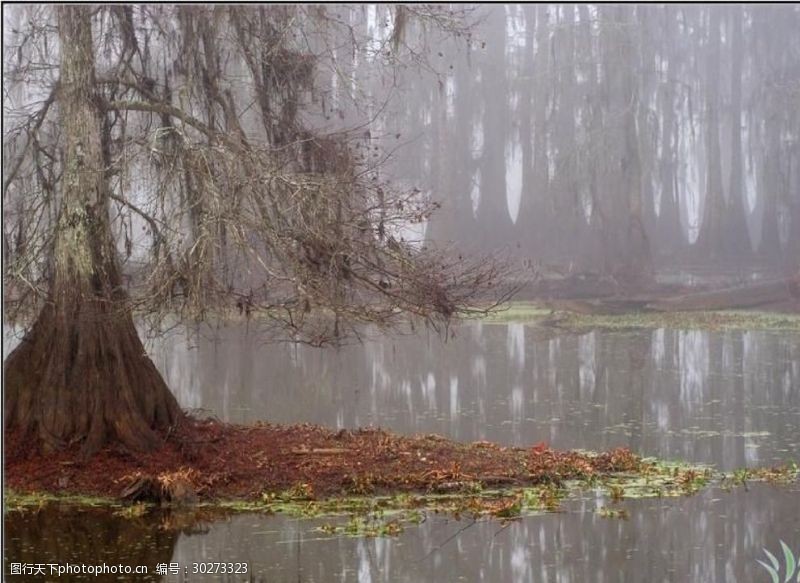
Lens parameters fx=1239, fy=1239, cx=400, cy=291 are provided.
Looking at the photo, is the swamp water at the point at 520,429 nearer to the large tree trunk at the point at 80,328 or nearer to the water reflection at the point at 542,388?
the water reflection at the point at 542,388

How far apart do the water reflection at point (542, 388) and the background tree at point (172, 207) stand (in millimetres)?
1080

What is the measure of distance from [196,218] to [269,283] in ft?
2.75

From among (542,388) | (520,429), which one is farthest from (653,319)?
(520,429)

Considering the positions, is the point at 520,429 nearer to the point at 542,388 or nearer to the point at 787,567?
the point at 542,388

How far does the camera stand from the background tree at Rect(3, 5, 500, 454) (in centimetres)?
1043

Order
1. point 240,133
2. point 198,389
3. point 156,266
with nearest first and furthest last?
point 156,266
point 240,133
point 198,389

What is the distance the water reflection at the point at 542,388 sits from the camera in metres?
14.5

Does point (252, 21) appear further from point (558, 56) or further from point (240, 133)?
point (558, 56)

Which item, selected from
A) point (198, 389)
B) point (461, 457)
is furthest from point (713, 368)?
point (461, 457)

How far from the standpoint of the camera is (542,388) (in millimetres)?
19297

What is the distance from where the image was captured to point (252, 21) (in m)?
12.3

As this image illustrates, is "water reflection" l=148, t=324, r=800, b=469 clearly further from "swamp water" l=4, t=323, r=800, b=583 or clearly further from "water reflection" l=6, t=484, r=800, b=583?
"water reflection" l=6, t=484, r=800, b=583

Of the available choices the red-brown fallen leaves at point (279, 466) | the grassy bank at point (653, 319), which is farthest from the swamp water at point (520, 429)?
the grassy bank at point (653, 319)

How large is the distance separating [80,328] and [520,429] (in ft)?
19.1
